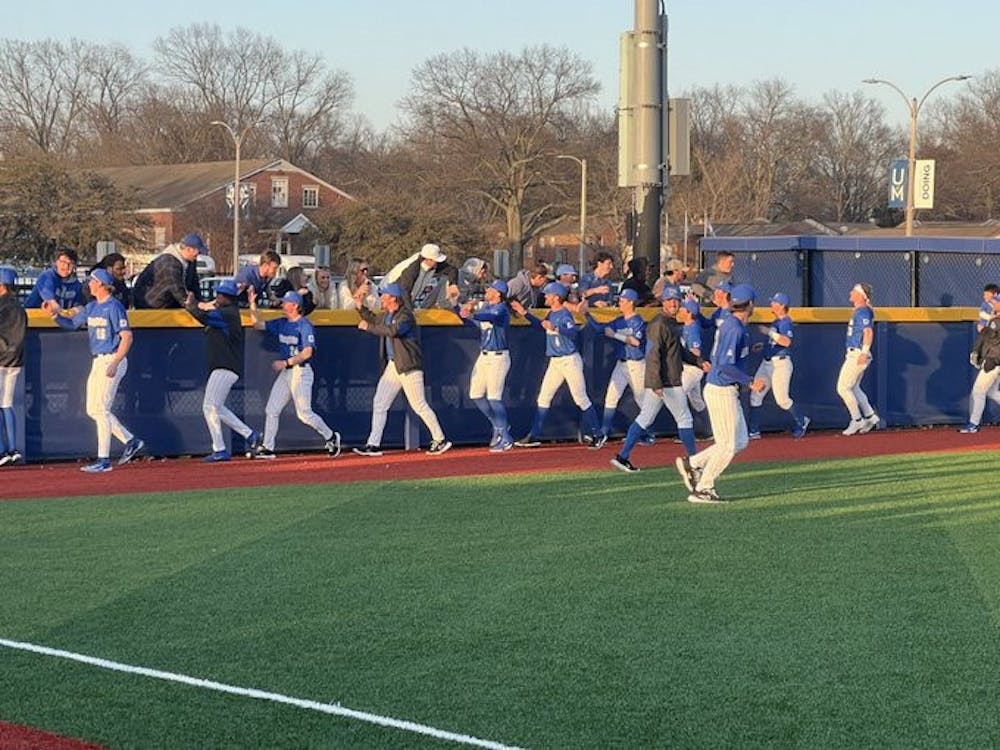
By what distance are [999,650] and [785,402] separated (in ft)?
35.7

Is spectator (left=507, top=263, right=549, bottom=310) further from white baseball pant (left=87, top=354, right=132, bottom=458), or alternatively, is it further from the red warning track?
white baseball pant (left=87, top=354, right=132, bottom=458)

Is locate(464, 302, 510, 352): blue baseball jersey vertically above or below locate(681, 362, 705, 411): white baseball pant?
above

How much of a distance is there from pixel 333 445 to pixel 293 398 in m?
0.67

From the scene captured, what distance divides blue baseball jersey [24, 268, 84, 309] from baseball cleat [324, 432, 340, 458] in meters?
2.98

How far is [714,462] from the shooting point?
1238 centimetres

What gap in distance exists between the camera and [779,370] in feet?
59.9

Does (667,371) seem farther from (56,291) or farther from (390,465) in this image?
(56,291)

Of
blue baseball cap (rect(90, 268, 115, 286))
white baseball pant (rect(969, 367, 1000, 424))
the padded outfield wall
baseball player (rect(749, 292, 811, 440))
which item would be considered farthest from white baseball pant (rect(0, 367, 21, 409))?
white baseball pant (rect(969, 367, 1000, 424))

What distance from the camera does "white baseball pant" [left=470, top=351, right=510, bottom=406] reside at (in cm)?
1661

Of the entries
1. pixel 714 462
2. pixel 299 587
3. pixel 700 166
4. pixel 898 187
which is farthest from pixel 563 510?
pixel 700 166

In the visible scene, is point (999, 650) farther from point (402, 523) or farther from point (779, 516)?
point (402, 523)

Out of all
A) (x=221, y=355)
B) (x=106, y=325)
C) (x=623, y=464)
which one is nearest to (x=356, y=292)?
(x=221, y=355)

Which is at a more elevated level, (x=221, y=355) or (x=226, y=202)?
(x=226, y=202)

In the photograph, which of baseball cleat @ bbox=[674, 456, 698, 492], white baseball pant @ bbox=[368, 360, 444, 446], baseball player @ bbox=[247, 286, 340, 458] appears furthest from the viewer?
white baseball pant @ bbox=[368, 360, 444, 446]
